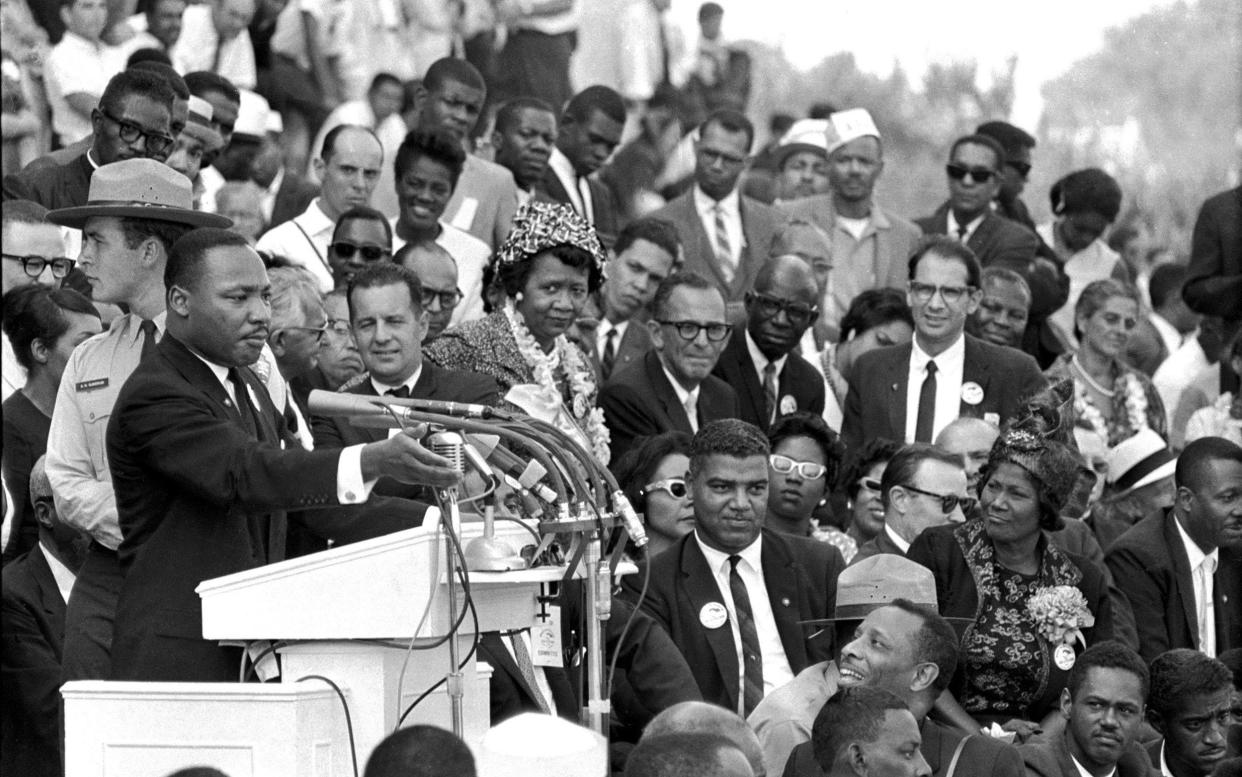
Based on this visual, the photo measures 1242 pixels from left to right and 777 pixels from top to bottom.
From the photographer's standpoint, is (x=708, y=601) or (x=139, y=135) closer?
(x=708, y=601)

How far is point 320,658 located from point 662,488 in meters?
3.18

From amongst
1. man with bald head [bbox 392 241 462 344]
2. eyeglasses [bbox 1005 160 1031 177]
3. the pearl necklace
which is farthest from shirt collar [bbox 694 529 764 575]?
eyeglasses [bbox 1005 160 1031 177]

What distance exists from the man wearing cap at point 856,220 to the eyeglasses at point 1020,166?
3.98 ft

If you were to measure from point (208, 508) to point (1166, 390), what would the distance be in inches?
307

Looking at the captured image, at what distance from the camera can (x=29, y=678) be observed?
707cm

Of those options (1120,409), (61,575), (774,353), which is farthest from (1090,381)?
(61,575)

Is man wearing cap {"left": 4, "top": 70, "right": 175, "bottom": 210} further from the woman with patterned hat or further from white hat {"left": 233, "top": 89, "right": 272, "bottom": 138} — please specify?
white hat {"left": 233, "top": 89, "right": 272, "bottom": 138}

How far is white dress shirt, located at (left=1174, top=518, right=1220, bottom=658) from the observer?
858 cm

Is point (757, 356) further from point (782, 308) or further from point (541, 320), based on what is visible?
point (541, 320)

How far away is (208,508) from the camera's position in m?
5.28

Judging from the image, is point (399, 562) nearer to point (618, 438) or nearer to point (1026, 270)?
point (618, 438)

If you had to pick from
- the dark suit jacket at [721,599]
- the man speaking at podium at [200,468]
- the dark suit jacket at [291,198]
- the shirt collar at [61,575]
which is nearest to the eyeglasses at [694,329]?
the dark suit jacket at [721,599]

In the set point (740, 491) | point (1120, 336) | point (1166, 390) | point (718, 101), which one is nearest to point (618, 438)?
point (740, 491)

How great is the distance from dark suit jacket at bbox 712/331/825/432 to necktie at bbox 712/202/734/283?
53.9 inches
